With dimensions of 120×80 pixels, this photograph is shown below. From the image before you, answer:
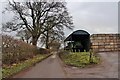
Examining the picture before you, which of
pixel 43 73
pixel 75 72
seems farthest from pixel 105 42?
pixel 43 73

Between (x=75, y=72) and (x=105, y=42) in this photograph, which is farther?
(x=105, y=42)

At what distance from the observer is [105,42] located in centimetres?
2731

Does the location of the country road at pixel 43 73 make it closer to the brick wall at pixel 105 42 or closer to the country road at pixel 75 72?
the country road at pixel 75 72

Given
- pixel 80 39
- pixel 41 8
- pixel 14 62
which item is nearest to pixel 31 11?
pixel 41 8

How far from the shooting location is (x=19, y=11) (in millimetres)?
43906

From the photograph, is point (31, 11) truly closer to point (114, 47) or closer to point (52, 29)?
point (52, 29)

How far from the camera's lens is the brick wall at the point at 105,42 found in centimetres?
2712

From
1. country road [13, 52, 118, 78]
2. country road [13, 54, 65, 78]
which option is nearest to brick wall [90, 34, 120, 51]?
country road [13, 52, 118, 78]

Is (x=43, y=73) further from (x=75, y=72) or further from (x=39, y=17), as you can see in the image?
(x=39, y=17)

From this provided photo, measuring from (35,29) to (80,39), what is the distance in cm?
1139

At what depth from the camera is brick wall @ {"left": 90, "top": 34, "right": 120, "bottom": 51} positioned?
27.1 metres

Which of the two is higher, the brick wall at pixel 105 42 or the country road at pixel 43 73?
the brick wall at pixel 105 42

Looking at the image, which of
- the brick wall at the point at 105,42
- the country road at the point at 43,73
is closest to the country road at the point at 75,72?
the country road at the point at 43,73

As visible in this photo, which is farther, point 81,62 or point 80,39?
point 80,39
